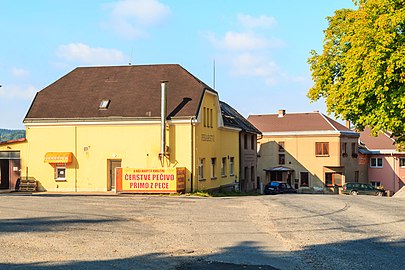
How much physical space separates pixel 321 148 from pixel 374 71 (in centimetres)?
3773

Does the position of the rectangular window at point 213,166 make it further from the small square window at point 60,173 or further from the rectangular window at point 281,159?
the rectangular window at point 281,159

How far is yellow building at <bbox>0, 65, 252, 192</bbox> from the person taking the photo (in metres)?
35.6

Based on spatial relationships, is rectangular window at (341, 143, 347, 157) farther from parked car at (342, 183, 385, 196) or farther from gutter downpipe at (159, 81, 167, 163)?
gutter downpipe at (159, 81, 167, 163)

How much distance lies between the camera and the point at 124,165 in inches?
1428

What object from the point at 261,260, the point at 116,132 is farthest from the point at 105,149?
the point at 261,260

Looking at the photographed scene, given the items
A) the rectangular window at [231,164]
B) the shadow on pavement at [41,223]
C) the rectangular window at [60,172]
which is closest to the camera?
the shadow on pavement at [41,223]

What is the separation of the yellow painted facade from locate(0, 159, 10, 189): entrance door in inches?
80.7

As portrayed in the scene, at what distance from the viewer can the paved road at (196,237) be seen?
11.9 metres

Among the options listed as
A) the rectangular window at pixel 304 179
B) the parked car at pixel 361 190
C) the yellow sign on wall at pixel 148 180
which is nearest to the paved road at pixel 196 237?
the yellow sign on wall at pixel 148 180

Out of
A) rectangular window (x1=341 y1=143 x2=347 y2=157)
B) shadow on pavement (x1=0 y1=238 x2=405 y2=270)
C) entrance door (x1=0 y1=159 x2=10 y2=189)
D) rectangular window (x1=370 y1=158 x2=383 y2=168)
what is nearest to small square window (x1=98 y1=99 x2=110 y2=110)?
entrance door (x1=0 y1=159 x2=10 y2=189)

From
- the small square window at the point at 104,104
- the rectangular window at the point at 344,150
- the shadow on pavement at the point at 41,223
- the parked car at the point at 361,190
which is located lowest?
the parked car at the point at 361,190

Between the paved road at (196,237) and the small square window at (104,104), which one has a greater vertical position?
the small square window at (104,104)

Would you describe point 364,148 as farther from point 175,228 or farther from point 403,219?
point 175,228

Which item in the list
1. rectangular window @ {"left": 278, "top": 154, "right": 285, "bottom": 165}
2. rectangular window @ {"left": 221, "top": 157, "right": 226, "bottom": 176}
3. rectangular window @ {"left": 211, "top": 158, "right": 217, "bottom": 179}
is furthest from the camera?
rectangular window @ {"left": 278, "top": 154, "right": 285, "bottom": 165}
